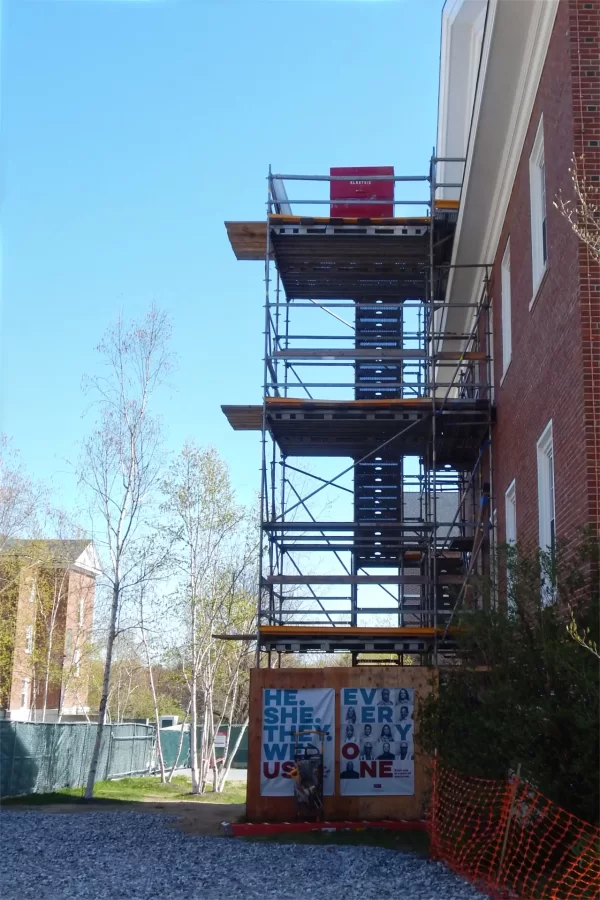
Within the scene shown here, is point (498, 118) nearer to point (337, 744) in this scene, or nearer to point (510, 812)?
point (337, 744)

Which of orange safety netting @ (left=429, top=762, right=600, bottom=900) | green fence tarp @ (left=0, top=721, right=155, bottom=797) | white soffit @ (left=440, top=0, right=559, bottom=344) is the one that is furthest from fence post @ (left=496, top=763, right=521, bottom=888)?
green fence tarp @ (left=0, top=721, right=155, bottom=797)

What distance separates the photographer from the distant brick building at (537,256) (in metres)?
9.88

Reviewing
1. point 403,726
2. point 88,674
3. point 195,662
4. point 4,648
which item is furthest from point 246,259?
point 88,674

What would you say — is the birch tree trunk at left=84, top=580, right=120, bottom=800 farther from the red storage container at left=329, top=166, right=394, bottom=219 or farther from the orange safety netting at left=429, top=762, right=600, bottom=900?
the orange safety netting at left=429, top=762, right=600, bottom=900

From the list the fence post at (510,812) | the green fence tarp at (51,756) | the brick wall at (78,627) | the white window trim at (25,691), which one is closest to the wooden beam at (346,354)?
the fence post at (510,812)

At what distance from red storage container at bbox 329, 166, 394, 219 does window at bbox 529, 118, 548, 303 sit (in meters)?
5.66

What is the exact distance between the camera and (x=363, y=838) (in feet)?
40.9

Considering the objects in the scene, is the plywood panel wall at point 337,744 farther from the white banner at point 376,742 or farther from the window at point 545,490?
the window at point 545,490

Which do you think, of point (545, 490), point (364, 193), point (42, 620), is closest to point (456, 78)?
point (364, 193)

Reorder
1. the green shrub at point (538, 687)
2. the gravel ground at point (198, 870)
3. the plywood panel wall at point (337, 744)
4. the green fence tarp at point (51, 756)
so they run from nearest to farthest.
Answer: the green shrub at point (538, 687) → the gravel ground at point (198, 870) → the plywood panel wall at point (337, 744) → the green fence tarp at point (51, 756)

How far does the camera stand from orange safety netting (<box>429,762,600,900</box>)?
7.57m

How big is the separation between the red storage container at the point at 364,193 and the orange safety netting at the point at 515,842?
11117mm

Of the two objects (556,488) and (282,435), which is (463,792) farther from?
(282,435)

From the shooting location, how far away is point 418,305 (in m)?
18.4
